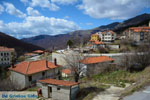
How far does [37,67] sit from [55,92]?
11665mm

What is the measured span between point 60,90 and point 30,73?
10374 mm

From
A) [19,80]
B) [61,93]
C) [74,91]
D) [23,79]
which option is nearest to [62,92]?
[61,93]

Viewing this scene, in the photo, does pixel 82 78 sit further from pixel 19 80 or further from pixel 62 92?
pixel 19 80

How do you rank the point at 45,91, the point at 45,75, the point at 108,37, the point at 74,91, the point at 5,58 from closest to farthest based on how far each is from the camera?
the point at 74,91 → the point at 45,91 → the point at 45,75 → the point at 5,58 → the point at 108,37

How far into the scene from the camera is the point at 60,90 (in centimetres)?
1045

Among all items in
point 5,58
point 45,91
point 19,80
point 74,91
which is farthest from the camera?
point 5,58

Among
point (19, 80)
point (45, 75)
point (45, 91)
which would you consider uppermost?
point (45, 91)

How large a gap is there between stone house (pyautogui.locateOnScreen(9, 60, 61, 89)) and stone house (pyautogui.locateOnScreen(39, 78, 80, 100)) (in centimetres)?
873

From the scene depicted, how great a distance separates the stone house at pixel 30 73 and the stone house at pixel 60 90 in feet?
28.6

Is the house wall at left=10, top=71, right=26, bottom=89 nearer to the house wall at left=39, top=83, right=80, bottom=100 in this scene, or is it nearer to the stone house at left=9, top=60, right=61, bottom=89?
the stone house at left=9, top=60, right=61, bottom=89

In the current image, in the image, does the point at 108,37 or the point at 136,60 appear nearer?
the point at 136,60

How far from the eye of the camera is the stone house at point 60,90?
10142 millimetres

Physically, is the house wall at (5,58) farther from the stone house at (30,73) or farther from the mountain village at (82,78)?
the stone house at (30,73)

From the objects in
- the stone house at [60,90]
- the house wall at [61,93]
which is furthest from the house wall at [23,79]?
the house wall at [61,93]
